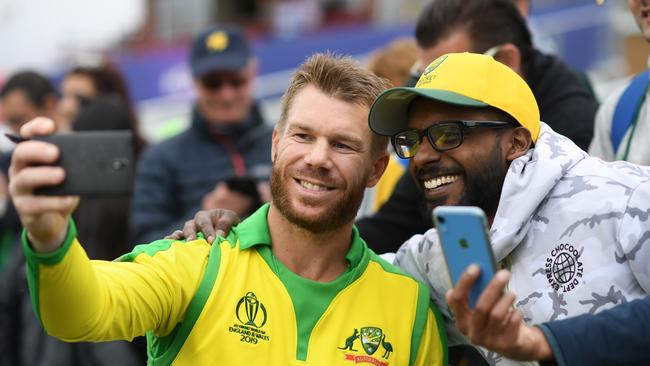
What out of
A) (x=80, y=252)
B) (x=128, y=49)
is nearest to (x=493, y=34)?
(x=80, y=252)

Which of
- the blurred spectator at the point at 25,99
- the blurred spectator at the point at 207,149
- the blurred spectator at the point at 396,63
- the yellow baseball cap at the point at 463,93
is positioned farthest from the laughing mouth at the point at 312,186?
the blurred spectator at the point at 25,99

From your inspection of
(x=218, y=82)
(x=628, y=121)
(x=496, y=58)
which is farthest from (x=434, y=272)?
(x=218, y=82)

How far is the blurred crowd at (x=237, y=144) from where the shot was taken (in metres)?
4.38

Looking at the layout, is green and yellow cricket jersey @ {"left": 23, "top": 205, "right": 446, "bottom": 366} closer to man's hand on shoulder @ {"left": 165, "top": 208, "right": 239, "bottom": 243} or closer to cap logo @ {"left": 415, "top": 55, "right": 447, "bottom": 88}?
man's hand on shoulder @ {"left": 165, "top": 208, "right": 239, "bottom": 243}

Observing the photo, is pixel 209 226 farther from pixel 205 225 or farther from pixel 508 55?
pixel 508 55

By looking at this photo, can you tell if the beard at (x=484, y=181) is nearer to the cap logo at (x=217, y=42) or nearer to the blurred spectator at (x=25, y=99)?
the cap logo at (x=217, y=42)

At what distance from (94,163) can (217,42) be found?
12.4ft

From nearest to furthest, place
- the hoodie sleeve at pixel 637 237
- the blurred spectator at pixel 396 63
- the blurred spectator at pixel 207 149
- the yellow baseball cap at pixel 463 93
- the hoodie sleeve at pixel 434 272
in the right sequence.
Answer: the hoodie sleeve at pixel 637 237, the yellow baseball cap at pixel 463 93, the hoodie sleeve at pixel 434 272, the blurred spectator at pixel 207 149, the blurred spectator at pixel 396 63

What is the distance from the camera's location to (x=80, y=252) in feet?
8.49

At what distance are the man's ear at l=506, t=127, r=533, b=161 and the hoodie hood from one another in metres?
0.08

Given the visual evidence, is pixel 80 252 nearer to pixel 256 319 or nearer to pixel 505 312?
pixel 256 319

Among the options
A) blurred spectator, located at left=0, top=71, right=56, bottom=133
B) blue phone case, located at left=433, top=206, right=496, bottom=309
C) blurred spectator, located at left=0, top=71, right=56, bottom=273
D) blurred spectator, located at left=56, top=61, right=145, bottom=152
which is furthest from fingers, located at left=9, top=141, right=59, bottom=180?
blurred spectator, located at left=0, top=71, right=56, bottom=133

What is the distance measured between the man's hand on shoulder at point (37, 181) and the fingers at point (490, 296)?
3.32 feet

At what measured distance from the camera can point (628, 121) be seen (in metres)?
4.11
